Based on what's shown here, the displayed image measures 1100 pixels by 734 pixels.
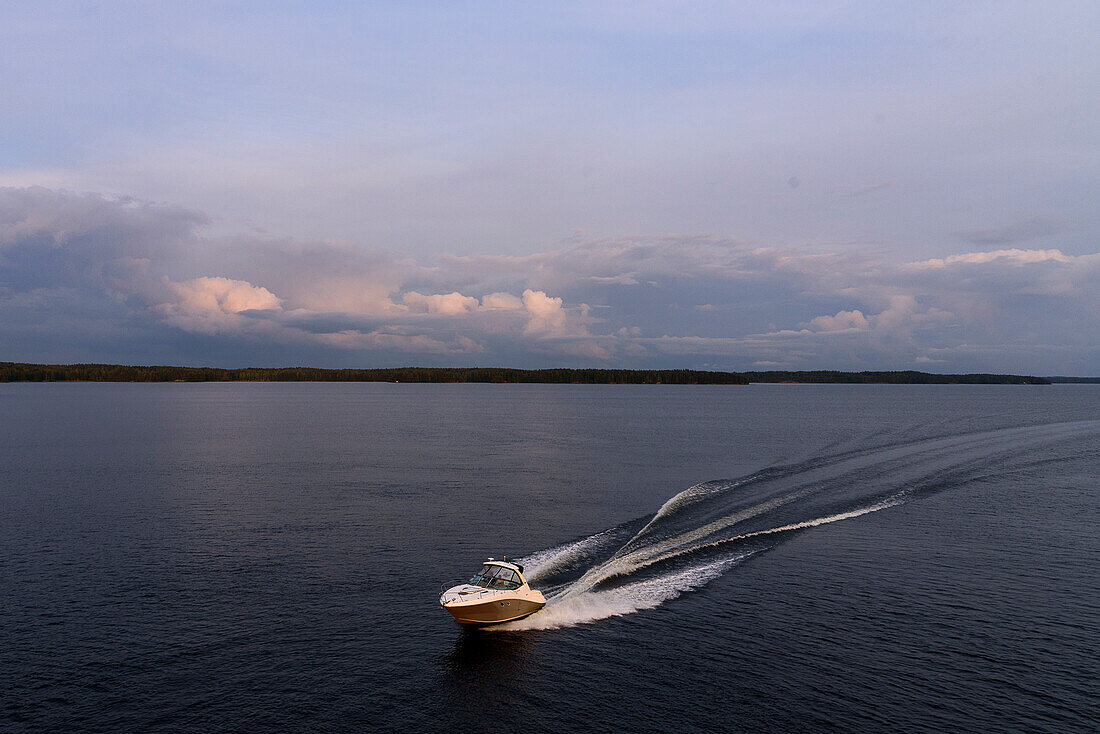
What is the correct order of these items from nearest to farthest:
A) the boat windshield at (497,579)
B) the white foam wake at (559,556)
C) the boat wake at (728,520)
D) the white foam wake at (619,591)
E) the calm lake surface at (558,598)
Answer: the calm lake surface at (558,598)
the boat windshield at (497,579)
the white foam wake at (619,591)
the boat wake at (728,520)
the white foam wake at (559,556)

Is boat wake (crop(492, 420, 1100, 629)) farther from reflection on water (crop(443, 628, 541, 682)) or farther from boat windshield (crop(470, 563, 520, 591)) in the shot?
boat windshield (crop(470, 563, 520, 591))

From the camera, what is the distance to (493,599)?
33.5 metres

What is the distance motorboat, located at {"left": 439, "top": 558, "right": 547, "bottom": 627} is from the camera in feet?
109

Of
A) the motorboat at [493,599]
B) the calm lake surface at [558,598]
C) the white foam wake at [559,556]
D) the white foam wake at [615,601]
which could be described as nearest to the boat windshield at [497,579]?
the motorboat at [493,599]

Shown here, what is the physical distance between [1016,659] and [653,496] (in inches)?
1415

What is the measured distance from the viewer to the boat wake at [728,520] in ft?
127

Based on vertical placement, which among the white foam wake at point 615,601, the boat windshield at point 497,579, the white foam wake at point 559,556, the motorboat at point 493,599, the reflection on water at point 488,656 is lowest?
the reflection on water at point 488,656

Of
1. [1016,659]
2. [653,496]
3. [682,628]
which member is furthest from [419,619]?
[653,496]

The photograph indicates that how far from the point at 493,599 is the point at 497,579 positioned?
1.51 m

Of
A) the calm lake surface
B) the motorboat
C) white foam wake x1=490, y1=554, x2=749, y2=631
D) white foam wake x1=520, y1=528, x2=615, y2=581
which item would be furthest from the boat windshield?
white foam wake x1=520, y1=528, x2=615, y2=581

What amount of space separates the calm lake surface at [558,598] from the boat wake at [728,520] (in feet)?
1.06

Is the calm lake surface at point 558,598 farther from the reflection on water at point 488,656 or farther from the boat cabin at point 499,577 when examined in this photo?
the boat cabin at point 499,577

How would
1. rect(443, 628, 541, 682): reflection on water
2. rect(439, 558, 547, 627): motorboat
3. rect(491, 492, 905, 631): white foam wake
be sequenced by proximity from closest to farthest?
rect(443, 628, 541, 682): reflection on water
rect(439, 558, 547, 627): motorboat
rect(491, 492, 905, 631): white foam wake

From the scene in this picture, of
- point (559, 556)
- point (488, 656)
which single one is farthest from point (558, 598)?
point (559, 556)
